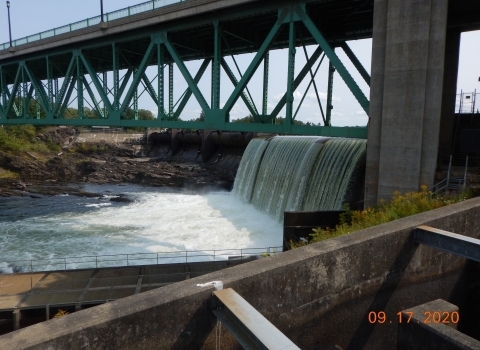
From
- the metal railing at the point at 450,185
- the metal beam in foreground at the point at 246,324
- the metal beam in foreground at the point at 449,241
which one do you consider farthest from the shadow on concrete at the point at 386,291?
the metal railing at the point at 450,185

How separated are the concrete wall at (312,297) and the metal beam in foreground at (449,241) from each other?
0.51 ft

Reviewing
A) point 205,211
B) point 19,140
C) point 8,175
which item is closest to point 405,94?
point 205,211

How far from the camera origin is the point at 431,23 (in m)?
10.6

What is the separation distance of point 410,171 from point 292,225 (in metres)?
4.12

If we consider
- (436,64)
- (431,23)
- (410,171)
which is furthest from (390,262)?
(431,23)

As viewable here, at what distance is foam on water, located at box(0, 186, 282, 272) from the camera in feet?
55.6

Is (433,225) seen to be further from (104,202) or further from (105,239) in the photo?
(104,202)

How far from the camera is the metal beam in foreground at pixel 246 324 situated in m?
2.48

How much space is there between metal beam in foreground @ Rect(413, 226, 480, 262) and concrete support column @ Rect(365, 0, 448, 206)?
21.9 ft

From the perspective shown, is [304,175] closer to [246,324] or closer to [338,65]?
[338,65]

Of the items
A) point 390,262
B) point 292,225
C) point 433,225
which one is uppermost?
point 433,225

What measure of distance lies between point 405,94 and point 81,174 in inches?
1485

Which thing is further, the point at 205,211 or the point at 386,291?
the point at 205,211

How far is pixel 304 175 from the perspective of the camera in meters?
17.6
